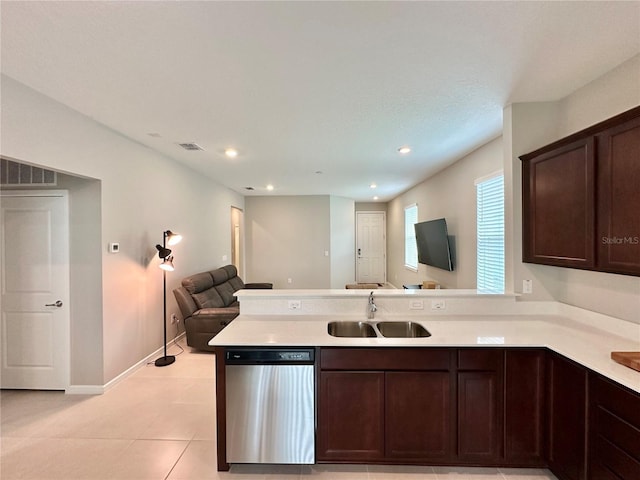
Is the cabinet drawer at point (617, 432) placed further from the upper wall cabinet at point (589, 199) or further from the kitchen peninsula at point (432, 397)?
the upper wall cabinet at point (589, 199)

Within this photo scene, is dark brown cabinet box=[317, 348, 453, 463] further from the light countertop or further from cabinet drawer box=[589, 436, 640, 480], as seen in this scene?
cabinet drawer box=[589, 436, 640, 480]

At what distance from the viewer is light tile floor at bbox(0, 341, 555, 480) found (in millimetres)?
1971

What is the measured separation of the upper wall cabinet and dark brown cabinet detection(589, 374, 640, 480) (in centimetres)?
70

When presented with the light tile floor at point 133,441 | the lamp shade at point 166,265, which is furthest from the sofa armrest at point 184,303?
the light tile floor at point 133,441

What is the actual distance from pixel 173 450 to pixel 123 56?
9.22ft

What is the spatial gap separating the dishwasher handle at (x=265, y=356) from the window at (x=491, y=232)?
2.34m

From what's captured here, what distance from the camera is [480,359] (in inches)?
76.3

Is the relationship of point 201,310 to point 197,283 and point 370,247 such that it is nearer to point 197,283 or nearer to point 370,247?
point 197,283

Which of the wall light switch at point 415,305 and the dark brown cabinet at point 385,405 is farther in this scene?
the wall light switch at point 415,305

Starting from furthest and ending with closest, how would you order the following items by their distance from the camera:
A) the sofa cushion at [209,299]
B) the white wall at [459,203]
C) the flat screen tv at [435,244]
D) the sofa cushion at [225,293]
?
the sofa cushion at [225,293]
the flat screen tv at [435,244]
the sofa cushion at [209,299]
the white wall at [459,203]

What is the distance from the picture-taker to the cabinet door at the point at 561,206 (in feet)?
6.32

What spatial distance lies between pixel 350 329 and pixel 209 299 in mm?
2800

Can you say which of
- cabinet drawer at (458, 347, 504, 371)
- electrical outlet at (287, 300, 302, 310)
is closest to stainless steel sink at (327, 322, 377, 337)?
electrical outlet at (287, 300, 302, 310)

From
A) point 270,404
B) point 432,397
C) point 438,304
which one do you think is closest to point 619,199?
point 438,304
